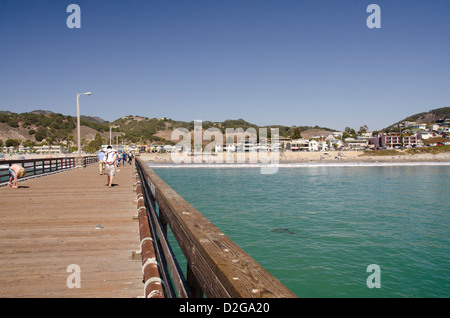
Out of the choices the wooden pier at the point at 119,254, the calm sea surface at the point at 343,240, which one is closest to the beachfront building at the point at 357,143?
the calm sea surface at the point at 343,240

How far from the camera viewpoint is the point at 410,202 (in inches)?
1038

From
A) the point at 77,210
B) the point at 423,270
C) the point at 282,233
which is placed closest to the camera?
the point at 77,210

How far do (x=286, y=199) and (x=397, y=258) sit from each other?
1494cm

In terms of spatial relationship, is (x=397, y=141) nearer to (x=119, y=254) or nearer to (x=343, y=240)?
(x=343, y=240)

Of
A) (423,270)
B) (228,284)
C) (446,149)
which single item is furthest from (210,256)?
(446,149)

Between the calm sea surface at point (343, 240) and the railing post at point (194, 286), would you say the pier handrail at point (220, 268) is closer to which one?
the railing post at point (194, 286)

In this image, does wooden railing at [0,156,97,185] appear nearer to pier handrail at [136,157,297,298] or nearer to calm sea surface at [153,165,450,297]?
calm sea surface at [153,165,450,297]

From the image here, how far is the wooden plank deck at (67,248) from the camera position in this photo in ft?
11.3

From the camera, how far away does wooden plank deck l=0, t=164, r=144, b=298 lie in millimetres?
3449

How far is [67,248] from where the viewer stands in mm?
4848

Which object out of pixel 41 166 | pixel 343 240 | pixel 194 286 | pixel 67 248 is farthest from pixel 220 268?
pixel 41 166
